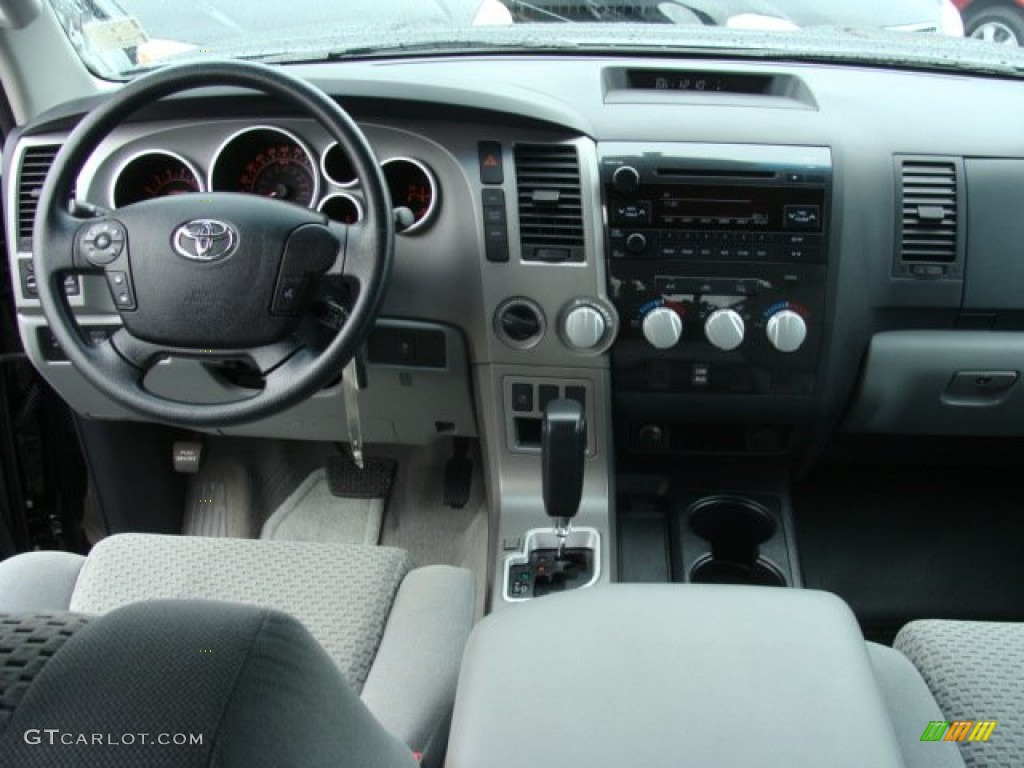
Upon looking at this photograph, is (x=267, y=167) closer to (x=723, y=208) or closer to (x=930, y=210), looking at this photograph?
(x=723, y=208)

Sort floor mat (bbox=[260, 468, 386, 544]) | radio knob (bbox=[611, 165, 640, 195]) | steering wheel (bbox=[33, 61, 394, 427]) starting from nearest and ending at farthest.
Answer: steering wheel (bbox=[33, 61, 394, 427]) → radio knob (bbox=[611, 165, 640, 195]) → floor mat (bbox=[260, 468, 386, 544])

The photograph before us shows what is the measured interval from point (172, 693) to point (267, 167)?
1542 millimetres

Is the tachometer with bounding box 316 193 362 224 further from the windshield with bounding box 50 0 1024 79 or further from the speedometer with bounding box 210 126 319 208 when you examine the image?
the windshield with bounding box 50 0 1024 79

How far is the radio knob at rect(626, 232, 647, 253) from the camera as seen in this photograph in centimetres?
183

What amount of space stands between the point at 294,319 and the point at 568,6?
3.30 ft

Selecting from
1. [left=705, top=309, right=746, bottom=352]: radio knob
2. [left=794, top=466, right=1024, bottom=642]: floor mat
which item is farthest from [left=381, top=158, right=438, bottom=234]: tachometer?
[left=794, top=466, right=1024, bottom=642]: floor mat

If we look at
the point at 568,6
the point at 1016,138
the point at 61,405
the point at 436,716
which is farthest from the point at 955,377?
the point at 61,405

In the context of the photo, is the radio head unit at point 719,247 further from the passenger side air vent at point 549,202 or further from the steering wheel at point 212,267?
the steering wheel at point 212,267

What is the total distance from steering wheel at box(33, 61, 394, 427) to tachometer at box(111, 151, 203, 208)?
317 millimetres

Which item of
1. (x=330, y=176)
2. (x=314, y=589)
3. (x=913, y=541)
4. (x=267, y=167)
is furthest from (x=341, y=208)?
(x=913, y=541)

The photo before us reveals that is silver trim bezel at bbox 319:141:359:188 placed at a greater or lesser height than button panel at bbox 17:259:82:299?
greater

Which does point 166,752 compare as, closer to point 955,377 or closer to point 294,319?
point 294,319

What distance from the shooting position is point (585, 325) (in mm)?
1868

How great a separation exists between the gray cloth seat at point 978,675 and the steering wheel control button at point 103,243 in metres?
1.35
